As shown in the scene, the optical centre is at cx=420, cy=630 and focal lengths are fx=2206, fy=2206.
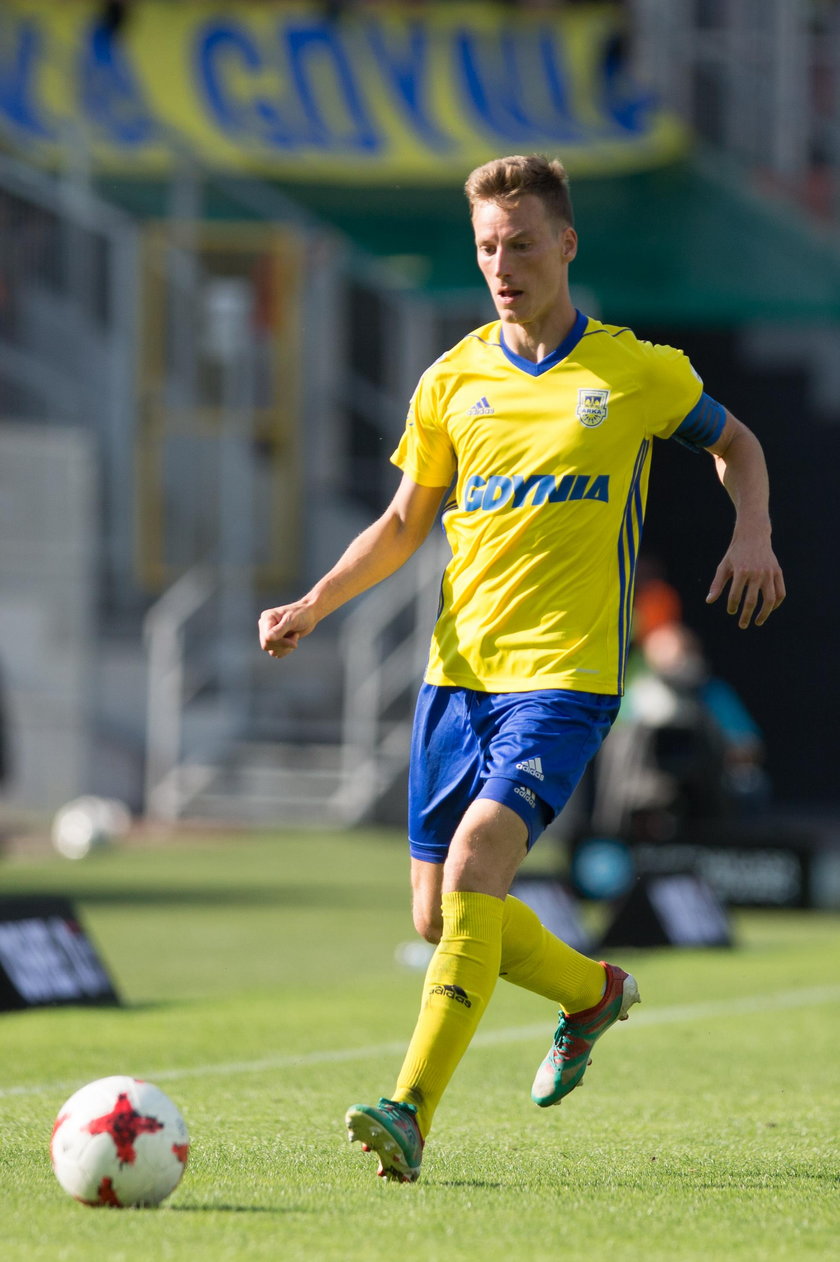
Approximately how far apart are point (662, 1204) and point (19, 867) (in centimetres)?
1187

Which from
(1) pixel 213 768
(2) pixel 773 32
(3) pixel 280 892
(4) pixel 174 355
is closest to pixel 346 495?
(4) pixel 174 355

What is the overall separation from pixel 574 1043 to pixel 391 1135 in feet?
3.35

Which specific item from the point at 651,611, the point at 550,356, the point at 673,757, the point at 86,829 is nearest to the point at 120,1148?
the point at 550,356

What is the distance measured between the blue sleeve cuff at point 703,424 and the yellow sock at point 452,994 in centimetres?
136

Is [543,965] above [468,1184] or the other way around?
above

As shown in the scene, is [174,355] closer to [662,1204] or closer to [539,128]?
[539,128]

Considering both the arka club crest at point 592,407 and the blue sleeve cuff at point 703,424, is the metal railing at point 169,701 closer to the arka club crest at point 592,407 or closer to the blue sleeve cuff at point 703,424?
the blue sleeve cuff at point 703,424

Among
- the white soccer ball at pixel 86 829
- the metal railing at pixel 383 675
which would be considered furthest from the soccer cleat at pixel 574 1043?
the metal railing at pixel 383 675

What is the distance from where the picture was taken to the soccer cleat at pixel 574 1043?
235 inches

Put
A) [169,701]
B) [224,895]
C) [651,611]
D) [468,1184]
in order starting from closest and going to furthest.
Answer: [468,1184]
[224,895]
[651,611]
[169,701]

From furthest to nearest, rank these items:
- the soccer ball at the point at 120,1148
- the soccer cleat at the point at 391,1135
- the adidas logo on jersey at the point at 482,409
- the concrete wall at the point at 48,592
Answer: the concrete wall at the point at 48,592 < the adidas logo on jersey at the point at 482,409 < the soccer cleat at the point at 391,1135 < the soccer ball at the point at 120,1148

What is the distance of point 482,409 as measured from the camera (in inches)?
226

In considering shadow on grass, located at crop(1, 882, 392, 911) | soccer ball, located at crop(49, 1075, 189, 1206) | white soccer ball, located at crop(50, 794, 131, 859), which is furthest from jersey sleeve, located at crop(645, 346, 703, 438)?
white soccer ball, located at crop(50, 794, 131, 859)

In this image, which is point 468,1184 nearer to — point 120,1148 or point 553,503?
point 120,1148
